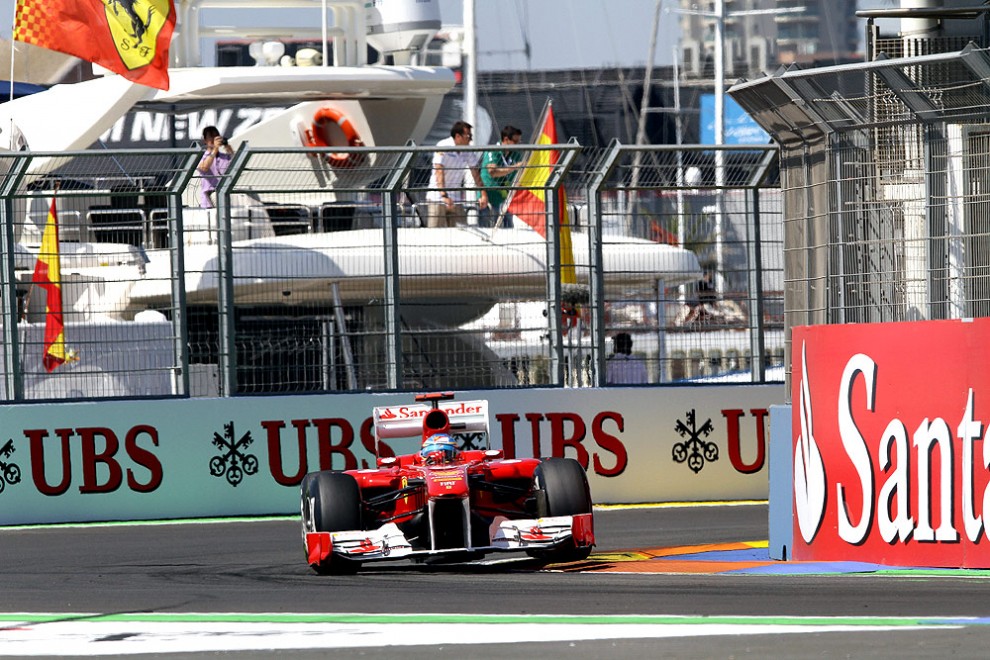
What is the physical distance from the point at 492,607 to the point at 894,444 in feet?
9.12

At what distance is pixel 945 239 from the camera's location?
9.81 m

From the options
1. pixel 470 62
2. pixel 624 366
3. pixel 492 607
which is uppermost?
pixel 470 62

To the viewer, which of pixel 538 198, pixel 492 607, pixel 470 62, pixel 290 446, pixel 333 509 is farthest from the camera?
pixel 470 62

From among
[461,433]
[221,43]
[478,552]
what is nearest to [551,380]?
[461,433]

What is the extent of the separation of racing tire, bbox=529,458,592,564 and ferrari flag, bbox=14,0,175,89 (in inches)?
292

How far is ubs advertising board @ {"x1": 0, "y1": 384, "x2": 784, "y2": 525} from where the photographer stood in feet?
48.8

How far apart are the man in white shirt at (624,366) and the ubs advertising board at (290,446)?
217 mm

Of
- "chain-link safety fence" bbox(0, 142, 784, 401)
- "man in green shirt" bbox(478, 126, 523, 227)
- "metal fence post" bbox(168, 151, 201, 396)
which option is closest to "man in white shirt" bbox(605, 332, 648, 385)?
"chain-link safety fence" bbox(0, 142, 784, 401)

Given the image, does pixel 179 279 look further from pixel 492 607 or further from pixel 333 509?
pixel 492 607

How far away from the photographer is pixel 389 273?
15.6 meters

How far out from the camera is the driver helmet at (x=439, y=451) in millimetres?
11297

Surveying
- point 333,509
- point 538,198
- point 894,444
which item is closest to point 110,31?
point 538,198

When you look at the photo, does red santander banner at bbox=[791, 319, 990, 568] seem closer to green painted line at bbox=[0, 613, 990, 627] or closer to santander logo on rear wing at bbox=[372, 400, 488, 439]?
green painted line at bbox=[0, 613, 990, 627]

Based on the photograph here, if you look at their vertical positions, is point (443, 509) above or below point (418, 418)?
below
